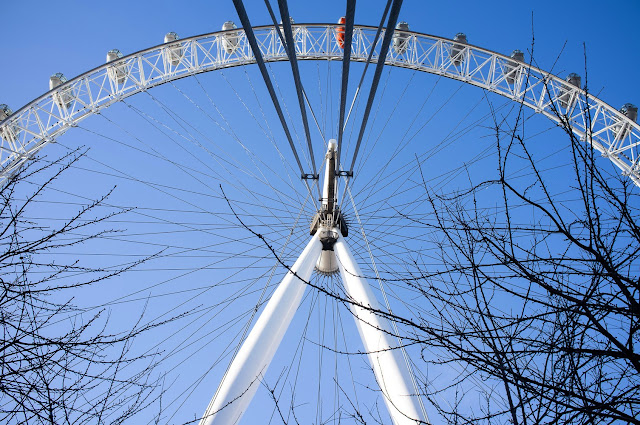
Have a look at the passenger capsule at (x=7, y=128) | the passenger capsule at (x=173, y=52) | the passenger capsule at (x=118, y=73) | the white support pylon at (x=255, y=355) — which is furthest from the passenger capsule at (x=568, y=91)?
the passenger capsule at (x=7, y=128)

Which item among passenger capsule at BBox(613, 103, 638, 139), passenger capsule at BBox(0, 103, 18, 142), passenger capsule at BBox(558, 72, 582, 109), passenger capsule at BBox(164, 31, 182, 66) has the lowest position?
passenger capsule at BBox(0, 103, 18, 142)

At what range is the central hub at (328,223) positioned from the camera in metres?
11.4

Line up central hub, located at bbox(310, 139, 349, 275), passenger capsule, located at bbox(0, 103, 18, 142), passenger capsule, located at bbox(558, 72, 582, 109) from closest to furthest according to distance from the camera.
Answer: central hub, located at bbox(310, 139, 349, 275) → passenger capsule, located at bbox(0, 103, 18, 142) → passenger capsule, located at bbox(558, 72, 582, 109)

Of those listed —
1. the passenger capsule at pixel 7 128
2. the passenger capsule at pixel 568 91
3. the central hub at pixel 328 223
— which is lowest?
the central hub at pixel 328 223

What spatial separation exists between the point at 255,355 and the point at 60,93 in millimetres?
11768

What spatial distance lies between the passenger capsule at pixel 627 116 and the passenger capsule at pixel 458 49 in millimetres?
5234

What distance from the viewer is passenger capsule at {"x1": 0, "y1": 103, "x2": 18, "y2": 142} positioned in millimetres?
13414

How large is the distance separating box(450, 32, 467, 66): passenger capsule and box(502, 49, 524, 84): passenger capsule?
1.55m

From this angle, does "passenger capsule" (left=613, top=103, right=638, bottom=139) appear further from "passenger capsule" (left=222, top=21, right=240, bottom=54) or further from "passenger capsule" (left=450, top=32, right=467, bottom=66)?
"passenger capsule" (left=222, top=21, right=240, bottom=54)

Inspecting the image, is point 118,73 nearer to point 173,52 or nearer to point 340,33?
point 173,52

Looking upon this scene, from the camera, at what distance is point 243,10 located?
362cm

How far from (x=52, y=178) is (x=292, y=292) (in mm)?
4703

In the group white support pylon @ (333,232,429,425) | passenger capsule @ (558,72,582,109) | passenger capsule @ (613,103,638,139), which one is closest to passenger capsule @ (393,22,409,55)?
passenger capsule @ (558,72,582,109)

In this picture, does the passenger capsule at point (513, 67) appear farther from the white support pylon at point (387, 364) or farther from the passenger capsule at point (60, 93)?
the passenger capsule at point (60, 93)
